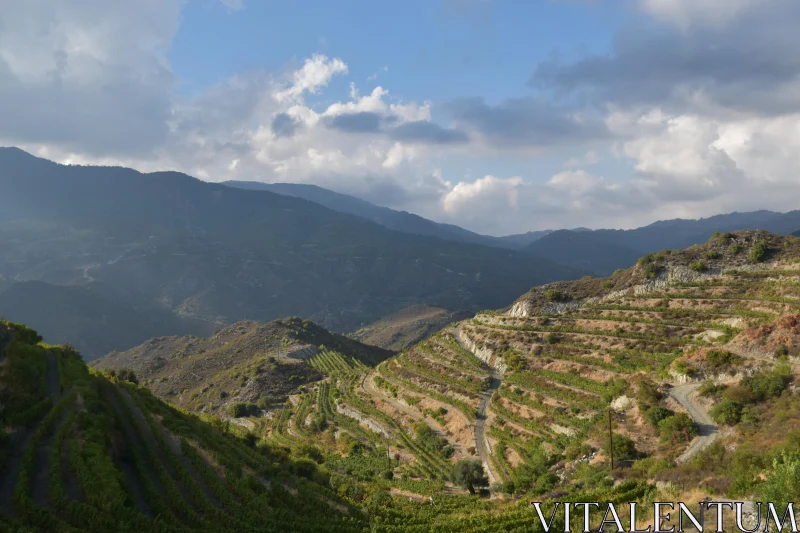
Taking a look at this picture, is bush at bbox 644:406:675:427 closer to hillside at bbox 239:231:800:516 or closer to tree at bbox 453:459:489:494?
hillside at bbox 239:231:800:516

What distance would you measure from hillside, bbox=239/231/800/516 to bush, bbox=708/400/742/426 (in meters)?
0.12

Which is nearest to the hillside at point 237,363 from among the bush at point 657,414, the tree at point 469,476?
the tree at point 469,476

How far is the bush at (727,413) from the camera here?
40812 millimetres

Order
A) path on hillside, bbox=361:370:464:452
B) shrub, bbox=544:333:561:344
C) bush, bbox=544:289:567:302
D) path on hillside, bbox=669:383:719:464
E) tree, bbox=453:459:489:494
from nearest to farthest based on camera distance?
path on hillside, bbox=669:383:719:464, tree, bbox=453:459:489:494, path on hillside, bbox=361:370:464:452, shrub, bbox=544:333:561:344, bush, bbox=544:289:567:302

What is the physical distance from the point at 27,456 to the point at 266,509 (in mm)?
15768

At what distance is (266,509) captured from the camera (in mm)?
31797

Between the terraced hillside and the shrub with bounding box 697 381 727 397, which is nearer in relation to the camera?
the terraced hillside

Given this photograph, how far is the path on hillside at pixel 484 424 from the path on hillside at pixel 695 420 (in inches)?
790

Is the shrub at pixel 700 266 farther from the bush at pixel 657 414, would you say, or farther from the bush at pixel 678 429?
the bush at pixel 678 429

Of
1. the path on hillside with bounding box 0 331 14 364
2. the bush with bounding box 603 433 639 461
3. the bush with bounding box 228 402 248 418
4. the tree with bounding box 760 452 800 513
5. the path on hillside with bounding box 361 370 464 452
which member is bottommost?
the bush with bounding box 228 402 248 418

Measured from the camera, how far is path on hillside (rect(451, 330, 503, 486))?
53.1 meters

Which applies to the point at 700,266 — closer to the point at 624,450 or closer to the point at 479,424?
the point at 479,424

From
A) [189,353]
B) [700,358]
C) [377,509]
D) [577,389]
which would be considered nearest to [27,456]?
[377,509]

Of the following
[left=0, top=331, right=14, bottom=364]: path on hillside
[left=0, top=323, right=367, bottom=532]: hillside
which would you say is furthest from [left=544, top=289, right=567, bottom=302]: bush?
[left=0, top=331, right=14, bottom=364]: path on hillside
